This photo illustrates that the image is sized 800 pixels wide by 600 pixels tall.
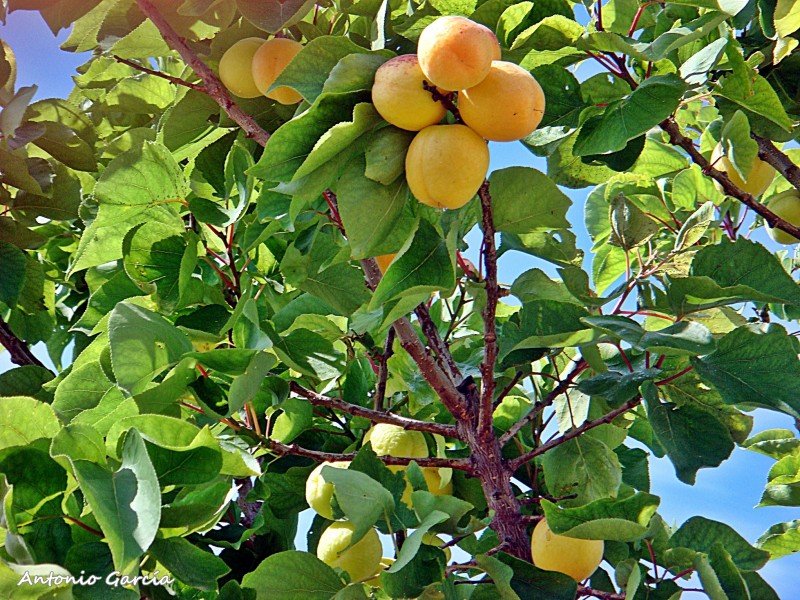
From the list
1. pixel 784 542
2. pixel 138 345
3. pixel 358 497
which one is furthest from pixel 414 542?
pixel 784 542

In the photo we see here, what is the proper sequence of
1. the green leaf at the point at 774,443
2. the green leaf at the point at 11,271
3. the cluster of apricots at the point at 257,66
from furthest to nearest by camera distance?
the green leaf at the point at 774,443 < the green leaf at the point at 11,271 < the cluster of apricots at the point at 257,66

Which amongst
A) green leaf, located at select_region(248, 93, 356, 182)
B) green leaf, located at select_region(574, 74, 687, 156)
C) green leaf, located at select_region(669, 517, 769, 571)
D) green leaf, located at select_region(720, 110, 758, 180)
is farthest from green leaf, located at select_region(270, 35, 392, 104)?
green leaf, located at select_region(669, 517, 769, 571)

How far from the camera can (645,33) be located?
173 centimetres

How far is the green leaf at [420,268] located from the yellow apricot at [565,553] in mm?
434

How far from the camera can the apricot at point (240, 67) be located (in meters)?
1.35

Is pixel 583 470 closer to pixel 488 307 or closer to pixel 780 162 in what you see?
pixel 488 307

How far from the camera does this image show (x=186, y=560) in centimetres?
105

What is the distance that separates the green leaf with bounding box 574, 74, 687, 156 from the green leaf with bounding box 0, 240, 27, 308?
1297 mm

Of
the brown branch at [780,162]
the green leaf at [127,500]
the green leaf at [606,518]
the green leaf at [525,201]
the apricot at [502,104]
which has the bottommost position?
the green leaf at [127,500]

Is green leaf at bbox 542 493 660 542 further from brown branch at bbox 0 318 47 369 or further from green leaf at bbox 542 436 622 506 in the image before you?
brown branch at bbox 0 318 47 369

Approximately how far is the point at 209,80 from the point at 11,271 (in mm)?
866

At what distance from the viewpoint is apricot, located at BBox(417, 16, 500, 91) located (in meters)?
0.87

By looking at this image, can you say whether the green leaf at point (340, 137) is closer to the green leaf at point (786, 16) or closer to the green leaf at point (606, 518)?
the green leaf at point (606, 518)

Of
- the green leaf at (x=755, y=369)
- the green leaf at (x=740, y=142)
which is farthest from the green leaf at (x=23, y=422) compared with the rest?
the green leaf at (x=740, y=142)
